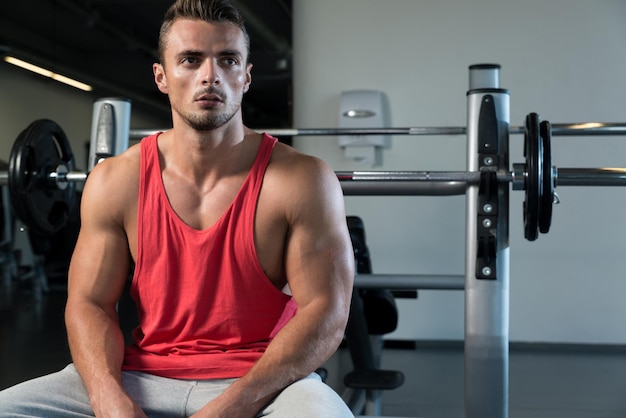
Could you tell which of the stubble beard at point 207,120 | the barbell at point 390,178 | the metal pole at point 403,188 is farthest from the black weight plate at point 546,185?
the stubble beard at point 207,120

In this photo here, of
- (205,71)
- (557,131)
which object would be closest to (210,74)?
(205,71)

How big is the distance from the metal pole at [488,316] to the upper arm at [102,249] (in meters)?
0.81

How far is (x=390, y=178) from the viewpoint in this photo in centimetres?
186

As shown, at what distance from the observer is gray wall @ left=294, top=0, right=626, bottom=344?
13.2 feet

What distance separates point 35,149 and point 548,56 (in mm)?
2810

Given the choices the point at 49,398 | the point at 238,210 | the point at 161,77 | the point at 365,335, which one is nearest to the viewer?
the point at 49,398

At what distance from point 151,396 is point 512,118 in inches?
117

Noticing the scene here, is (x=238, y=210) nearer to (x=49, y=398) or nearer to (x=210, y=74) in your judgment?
(x=210, y=74)

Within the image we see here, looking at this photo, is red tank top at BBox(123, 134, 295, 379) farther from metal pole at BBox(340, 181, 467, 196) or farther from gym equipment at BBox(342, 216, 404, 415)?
gym equipment at BBox(342, 216, 404, 415)

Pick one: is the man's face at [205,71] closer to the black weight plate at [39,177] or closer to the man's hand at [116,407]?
the man's hand at [116,407]

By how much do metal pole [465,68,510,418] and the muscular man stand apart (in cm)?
44

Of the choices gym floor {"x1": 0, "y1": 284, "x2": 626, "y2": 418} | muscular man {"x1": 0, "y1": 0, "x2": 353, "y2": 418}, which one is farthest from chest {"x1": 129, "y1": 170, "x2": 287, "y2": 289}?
gym floor {"x1": 0, "y1": 284, "x2": 626, "y2": 418}

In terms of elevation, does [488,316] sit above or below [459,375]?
above

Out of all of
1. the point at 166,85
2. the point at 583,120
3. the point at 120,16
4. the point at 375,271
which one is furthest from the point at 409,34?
the point at 166,85
